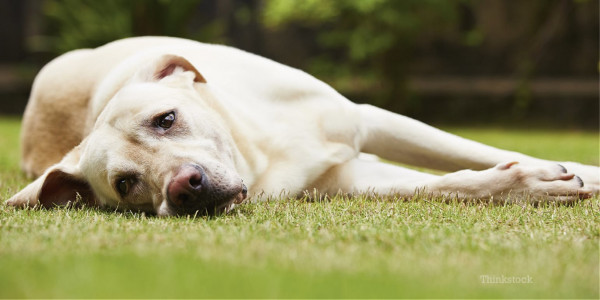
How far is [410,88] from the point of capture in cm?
1066

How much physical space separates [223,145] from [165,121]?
0.25m

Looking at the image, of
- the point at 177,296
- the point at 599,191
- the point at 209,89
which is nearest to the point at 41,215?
the point at 209,89

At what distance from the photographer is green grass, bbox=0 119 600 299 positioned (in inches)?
51.8

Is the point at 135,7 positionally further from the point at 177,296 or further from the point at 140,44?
the point at 177,296

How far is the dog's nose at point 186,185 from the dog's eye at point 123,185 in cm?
32

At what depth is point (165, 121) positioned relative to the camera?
242cm

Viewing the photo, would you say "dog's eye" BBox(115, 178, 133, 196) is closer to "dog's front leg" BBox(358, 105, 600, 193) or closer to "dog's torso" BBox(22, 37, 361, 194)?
"dog's torso" BBox(22, 37, 361, 194)

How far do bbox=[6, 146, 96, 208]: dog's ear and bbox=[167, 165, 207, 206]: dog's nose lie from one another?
61cm

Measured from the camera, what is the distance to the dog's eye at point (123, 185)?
2.38 metres

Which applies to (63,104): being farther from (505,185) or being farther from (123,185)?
(505,185)

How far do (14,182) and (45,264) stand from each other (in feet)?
7.02

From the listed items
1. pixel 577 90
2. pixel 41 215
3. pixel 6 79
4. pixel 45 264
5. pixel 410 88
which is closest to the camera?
pixel 45 264

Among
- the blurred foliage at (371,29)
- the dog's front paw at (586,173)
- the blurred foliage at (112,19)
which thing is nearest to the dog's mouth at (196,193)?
the dog's front paw at (586,173)

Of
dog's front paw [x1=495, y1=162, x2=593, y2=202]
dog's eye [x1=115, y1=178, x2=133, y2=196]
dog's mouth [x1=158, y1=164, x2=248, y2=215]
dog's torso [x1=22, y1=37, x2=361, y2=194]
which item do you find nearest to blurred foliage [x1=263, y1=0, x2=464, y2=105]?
dog's torso [x1=22, y1=37, x2=361, y2=194]
